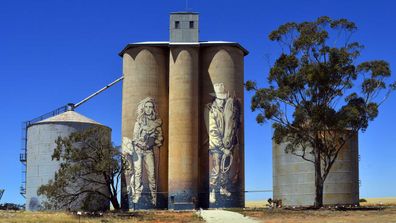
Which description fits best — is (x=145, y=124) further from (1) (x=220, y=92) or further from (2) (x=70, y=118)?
(1) (x=220, y=92)

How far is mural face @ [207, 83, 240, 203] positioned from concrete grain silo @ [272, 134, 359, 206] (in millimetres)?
7184

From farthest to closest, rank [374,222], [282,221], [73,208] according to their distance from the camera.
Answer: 1. [73,208]
2. [282,221]
3. [374,222]

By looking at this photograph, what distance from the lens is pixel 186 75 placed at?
251 feet

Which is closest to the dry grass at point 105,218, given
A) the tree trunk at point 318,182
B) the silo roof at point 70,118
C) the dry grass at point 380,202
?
the tree trunk at point 318,182

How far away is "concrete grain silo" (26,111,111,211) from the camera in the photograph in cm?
7538

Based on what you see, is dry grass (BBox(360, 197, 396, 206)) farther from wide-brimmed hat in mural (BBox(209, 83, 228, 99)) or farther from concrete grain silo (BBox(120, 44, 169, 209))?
concrete grain silo (BBox(120, 44, 169, 209))

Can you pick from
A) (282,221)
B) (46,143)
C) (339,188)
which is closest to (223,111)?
(339,188)

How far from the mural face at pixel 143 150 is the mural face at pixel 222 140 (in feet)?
21.1

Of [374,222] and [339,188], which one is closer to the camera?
[374,222]

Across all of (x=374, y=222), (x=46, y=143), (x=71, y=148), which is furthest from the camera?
(x=46, y=143)

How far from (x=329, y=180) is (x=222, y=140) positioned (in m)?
13.7

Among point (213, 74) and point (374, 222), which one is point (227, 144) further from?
point (374, 222)

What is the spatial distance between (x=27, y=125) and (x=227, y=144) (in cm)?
2545

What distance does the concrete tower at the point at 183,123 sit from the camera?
2982 inches
